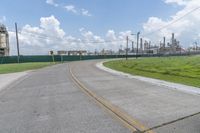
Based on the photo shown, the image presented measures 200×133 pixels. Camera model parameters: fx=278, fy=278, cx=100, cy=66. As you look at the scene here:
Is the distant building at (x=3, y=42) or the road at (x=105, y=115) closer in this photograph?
the road at (x=105, y=115)

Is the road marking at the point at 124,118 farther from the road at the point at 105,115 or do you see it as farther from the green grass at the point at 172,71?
the green grass at the point at 172,71

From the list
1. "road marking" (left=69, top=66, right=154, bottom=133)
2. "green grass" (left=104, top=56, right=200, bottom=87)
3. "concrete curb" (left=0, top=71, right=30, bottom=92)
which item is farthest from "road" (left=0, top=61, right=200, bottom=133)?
"concrete curb" (left=0, top=71, right=30, bottom=92)

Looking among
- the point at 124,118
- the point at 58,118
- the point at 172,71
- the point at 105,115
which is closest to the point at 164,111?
the point at 124,118

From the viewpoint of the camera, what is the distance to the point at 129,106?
8883 millimetres

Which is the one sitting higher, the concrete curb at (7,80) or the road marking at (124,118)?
the road marking at (124,118)

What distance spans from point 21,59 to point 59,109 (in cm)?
6744

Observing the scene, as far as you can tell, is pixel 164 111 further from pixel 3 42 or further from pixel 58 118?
pixel 3 42

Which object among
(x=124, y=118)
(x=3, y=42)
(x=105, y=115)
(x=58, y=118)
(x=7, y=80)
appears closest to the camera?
(x=124, y=118)

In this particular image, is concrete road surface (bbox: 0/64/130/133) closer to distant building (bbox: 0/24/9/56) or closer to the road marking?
the road marking

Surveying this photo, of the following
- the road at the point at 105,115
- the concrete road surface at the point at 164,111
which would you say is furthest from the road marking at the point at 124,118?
the concrete road surface at the point at 164,111

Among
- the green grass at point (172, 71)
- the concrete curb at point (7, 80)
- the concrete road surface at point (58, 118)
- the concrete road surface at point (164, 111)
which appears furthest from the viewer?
the green grass at point (172, 71)

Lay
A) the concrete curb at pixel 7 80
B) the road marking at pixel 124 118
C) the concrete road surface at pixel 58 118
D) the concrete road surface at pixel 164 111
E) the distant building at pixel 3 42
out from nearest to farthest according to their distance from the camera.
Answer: the road marking at pixel 124 118 < the concrete road surface at pixel 164 111 < the concrete road surface at pixel 58 118 < the concrete curb at pixel 7 80 < the distant building at pixel 3 42

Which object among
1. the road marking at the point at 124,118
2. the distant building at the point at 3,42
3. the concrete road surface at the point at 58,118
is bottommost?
the concrete road surface at the point at 58,118

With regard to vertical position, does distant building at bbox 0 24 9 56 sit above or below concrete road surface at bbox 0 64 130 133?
above
